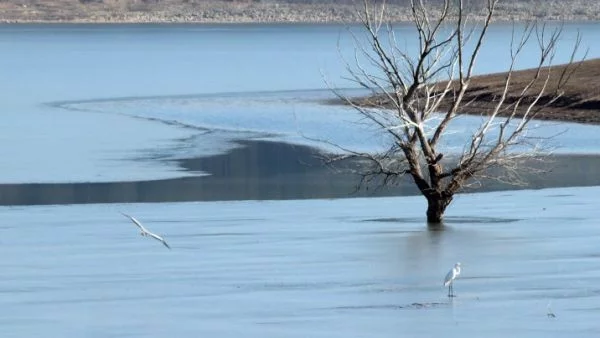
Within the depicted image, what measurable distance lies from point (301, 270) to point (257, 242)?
175cm

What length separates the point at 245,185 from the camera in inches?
741

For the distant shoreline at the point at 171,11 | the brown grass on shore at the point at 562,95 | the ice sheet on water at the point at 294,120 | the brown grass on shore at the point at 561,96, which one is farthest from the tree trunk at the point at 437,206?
Answer: the distant shoreline at the point at 171,11

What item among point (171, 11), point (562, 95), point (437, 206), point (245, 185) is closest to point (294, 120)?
point (562, 95)

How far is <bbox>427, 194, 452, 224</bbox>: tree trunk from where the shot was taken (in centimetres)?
1492

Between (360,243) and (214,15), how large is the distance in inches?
5128

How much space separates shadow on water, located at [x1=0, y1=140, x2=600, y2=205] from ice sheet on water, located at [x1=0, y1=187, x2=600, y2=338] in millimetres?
795

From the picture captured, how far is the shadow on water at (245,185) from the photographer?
17.8 meters

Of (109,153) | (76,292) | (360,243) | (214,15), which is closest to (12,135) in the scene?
(109,153)

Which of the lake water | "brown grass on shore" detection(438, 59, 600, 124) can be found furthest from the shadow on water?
"brown grass on shore" detection(438, 59, 600, 124)

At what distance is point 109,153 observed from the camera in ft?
73.7

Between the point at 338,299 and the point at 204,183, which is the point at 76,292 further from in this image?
the point at 204,183

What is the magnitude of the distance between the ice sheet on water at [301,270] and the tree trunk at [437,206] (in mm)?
124

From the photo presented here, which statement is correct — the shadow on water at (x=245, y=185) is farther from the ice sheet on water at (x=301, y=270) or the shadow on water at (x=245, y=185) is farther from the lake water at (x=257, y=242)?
the ice sheet on water at (x=301, y=270)

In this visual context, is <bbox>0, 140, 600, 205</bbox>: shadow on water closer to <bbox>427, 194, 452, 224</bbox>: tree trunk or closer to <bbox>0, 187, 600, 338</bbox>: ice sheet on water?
<bbox>0, 187, 600, 338</bbox>: ice sheet on water
